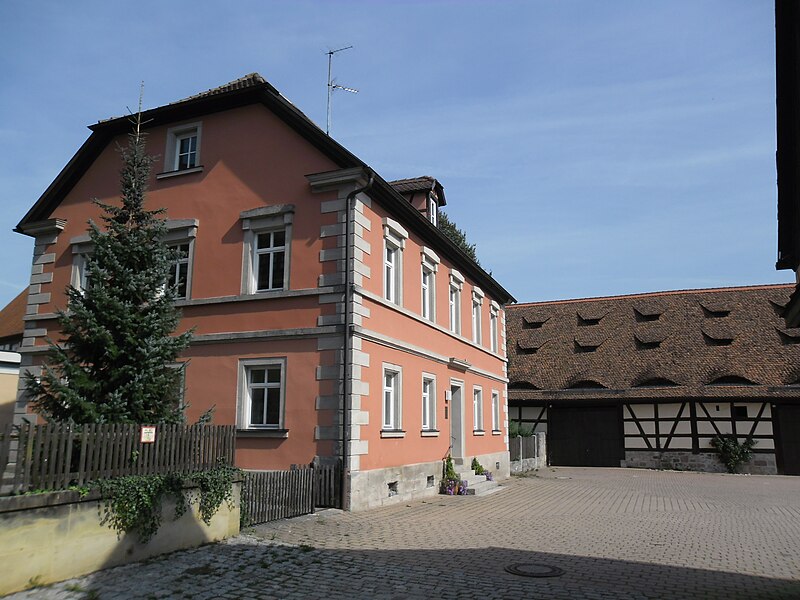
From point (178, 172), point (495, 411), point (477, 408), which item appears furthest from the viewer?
point (495, 411)

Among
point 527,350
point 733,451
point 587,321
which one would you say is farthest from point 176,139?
point 587,321

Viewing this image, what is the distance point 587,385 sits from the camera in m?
32.0

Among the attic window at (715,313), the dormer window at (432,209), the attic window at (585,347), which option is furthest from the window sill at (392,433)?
the attic window at (715,313)

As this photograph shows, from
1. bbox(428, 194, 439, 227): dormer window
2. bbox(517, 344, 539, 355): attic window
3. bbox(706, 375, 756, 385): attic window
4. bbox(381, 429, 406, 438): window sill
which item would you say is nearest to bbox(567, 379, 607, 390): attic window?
bbox(517, 344, 539, 355): attic window

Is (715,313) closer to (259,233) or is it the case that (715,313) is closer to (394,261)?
(394,261)

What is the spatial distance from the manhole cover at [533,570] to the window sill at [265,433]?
21.7ft

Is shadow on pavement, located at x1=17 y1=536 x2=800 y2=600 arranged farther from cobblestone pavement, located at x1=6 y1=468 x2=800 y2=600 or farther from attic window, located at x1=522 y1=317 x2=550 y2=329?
attic window, located at x1=522 y1=317 x2=550 y2=329

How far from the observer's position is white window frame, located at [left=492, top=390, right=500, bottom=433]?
25234 mm

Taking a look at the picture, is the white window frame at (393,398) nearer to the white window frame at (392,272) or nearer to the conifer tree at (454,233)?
the white window frame at (392,272)

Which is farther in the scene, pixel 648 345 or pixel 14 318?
pixel 14 318

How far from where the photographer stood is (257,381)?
15.0m

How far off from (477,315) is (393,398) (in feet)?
28.6

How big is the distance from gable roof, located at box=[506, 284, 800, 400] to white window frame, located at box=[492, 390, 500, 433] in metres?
6.63

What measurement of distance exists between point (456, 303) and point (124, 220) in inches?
486
